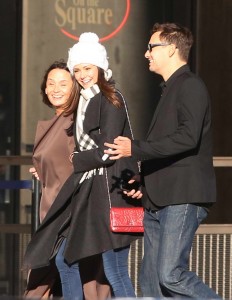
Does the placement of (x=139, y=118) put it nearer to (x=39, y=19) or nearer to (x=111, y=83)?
(x=39, y=19)

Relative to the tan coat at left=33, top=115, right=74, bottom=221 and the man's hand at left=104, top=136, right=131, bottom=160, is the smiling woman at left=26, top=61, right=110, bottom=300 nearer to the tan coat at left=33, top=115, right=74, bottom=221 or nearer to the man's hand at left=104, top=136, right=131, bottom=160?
the tan coat at left=33, top=115, right=74, bottom=221

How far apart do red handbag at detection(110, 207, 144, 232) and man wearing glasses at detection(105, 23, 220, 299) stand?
286mm

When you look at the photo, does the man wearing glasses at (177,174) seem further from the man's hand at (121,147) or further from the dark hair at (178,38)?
the dark hair at (178,38)

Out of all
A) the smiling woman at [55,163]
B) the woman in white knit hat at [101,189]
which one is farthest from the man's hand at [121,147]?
the smiling woman at [55,163]

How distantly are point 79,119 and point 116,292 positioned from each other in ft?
3.40

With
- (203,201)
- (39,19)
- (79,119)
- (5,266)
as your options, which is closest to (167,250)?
(203,201)

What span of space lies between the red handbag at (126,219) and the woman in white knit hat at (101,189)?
0.17ft

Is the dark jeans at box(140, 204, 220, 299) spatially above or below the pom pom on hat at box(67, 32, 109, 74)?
below

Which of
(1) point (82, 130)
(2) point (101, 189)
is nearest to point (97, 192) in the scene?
(2) point (101, 189)

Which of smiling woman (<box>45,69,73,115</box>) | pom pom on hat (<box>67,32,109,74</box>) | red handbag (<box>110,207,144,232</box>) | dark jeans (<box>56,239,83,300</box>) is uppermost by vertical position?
pom pom on hat (<box>67,32,109,74</box>)

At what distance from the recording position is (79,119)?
283 inches

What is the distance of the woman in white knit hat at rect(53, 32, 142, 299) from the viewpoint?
6.97 m

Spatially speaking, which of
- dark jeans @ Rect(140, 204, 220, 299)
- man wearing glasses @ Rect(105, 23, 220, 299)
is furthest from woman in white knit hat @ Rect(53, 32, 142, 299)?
dark jeans @ Rect(140, 204, 220, 299)

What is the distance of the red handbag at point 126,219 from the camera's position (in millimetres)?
6898
